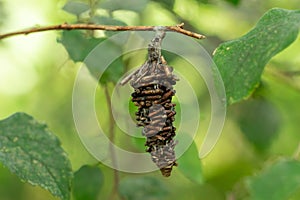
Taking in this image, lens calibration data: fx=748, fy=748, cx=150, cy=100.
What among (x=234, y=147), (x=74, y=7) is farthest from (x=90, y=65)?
(x=234, y=147)

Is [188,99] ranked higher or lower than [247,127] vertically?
higher

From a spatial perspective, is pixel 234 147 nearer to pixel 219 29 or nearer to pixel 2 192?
pixel 219 29

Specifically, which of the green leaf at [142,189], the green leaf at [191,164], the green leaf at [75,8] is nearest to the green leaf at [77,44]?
the green leaf at [75,8]

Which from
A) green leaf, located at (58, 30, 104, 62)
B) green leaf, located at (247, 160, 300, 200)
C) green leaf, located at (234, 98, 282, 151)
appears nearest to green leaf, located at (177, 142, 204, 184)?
green leaf, located at (247, 160, 300, 200)

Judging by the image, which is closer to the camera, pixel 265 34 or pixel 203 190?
pixel 265 34

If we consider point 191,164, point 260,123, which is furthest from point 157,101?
point 260,123

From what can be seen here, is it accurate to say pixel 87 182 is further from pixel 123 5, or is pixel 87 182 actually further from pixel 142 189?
pixel 123 5
